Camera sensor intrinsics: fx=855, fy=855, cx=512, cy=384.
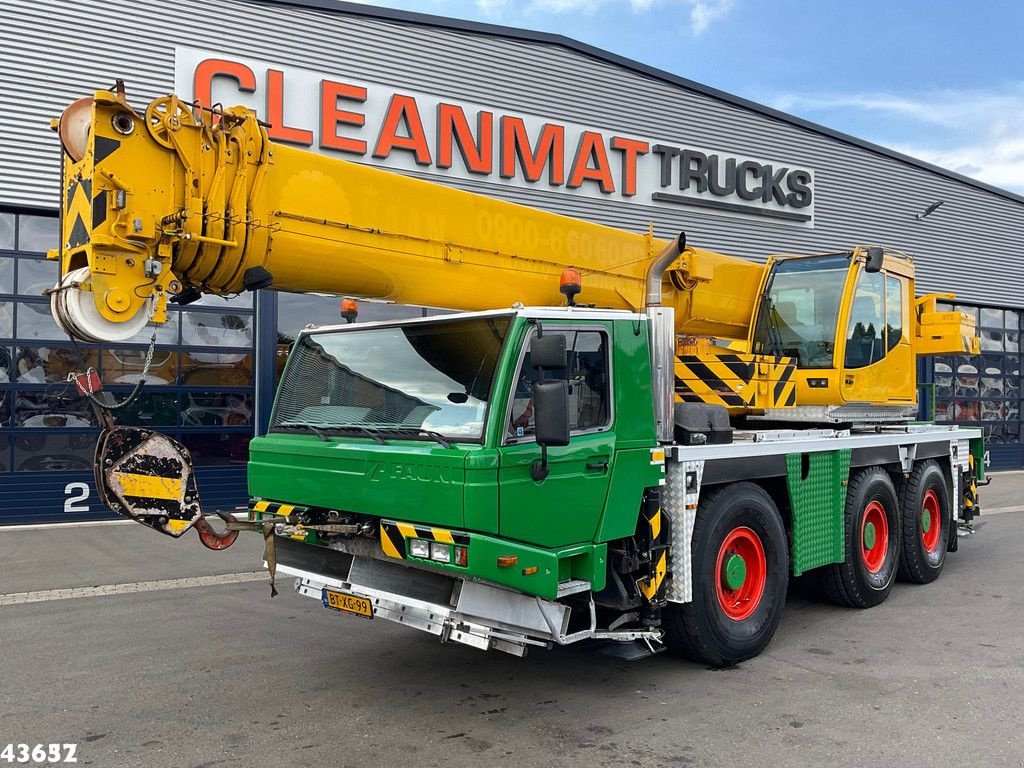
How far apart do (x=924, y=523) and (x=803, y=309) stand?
264cm

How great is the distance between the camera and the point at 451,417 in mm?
4531

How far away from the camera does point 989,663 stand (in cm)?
559

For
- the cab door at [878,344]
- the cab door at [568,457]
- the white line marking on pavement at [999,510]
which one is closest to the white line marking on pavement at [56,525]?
the cab door at [568,457]

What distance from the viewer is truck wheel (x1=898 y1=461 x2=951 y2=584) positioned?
8.07 meters

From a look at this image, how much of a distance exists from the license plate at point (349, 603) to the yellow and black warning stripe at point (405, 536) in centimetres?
35

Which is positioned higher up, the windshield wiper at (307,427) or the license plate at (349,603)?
the windshield wiper at (307,427)

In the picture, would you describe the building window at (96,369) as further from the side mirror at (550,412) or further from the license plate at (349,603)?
the side mirror at (550,412)

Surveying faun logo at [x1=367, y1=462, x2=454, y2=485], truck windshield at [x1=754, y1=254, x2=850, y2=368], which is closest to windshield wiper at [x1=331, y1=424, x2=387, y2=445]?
faun logo at [x1=367, y1=462, x2=454, y2=485]

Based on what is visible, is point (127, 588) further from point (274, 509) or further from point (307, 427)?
point (307, 427)

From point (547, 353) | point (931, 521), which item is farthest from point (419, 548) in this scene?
point (931, 521)

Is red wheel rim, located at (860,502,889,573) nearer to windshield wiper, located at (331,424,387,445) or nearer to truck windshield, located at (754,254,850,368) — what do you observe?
truck windshield, located at (754,254,850,368)

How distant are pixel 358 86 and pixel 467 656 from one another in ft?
31.8

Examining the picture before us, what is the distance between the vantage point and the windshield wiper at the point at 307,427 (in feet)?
16.5

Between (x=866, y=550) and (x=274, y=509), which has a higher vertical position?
(x=274, y=509)
